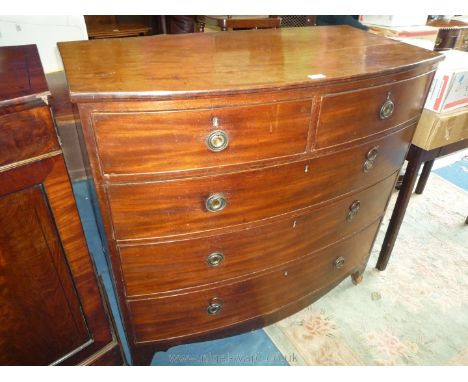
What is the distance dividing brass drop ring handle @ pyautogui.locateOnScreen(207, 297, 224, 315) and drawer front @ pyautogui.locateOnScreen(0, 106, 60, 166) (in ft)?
2.45

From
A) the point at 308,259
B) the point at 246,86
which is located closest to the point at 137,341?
the point at 308,259

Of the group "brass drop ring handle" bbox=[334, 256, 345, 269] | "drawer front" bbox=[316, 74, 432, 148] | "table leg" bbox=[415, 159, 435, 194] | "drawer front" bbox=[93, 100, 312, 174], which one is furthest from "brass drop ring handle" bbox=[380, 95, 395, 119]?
"table leg" bbox=[415, 159, 435, 194]

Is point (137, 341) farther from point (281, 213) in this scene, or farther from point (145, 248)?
point (281, 213)

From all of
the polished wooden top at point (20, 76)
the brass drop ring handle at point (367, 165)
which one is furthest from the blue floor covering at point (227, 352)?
the polished wooden top at point (20, 76)

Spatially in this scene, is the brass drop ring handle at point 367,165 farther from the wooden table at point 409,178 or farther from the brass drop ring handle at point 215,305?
the brass drop ring handle at point 215,305

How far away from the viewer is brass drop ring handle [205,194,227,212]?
0.96 meters

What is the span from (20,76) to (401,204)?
1573mm

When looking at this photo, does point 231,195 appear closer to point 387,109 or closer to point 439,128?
point 387,109

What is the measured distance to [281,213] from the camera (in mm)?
1115

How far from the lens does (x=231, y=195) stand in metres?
0.99

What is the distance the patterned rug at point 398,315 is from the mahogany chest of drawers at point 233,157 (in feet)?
0.89

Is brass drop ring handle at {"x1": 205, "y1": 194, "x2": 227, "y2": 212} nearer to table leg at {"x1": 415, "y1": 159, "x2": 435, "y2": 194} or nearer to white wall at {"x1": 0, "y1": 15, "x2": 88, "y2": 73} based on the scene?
white wall at {"x1": 0, "y1": 15, "x2": 88, "y2": 73}

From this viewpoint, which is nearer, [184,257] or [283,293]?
[184,257]
